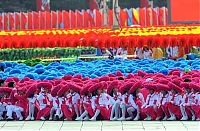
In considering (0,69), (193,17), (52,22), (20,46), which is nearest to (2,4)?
(52,22)

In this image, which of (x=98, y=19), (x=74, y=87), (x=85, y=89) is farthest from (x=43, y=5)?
(x=85, y=89)

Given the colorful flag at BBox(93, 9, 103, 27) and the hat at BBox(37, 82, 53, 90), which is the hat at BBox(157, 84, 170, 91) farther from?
the colorful flag at BBox(93, 9, 103, 27)

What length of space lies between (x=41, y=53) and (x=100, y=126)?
1651 cm

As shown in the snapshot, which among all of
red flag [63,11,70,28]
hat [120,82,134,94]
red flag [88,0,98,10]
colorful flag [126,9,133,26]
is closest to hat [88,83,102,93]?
hat [120,82,134,94]

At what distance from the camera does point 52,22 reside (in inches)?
2119

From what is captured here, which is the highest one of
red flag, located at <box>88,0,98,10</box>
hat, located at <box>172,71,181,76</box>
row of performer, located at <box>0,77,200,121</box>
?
red flag, located at <box>88,0,98,10</box>

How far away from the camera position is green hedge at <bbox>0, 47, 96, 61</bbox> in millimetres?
28375

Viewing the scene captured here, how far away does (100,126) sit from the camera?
12453 millimetres

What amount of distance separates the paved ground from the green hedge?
15102 mm

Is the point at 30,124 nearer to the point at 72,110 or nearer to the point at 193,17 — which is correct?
Result: the point at 72,110

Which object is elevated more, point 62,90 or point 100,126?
point 62,90

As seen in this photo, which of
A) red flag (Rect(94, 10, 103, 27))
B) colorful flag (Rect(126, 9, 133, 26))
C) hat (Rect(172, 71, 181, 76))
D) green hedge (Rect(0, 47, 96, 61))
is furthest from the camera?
red flag (Rect(94, 10, 103, 27))

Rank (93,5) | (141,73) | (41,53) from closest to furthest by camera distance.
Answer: (141,73), (41,53), (93,5)

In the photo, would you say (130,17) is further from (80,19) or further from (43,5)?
(43,5)
